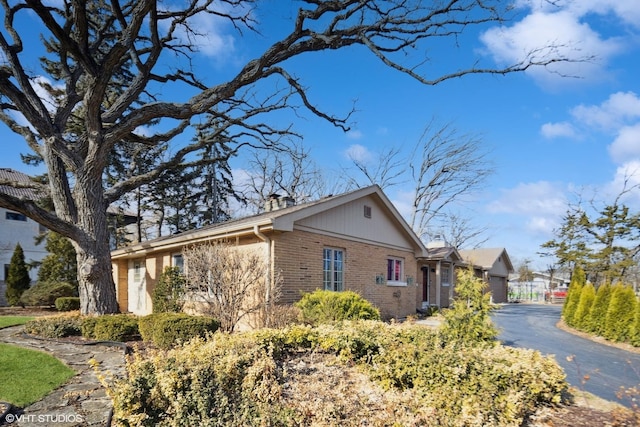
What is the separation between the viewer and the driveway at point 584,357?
19.8 feet

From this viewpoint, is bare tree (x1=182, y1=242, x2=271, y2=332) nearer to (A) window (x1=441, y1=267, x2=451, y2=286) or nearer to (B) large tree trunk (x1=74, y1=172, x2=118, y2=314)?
(B) large tree trunk (x1=74, y1=172, x2=118, y2=314)

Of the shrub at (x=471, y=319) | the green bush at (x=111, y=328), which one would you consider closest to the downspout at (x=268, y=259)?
the green bush at (x=111, y=328)

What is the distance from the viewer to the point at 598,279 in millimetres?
28484

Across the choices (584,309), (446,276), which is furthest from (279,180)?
(584,309)

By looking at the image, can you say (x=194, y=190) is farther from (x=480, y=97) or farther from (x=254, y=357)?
(x=254, y=357)

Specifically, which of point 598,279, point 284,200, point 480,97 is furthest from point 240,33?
point 598,279

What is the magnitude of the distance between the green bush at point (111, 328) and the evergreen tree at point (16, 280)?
14492 mm

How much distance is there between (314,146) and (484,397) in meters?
25.1

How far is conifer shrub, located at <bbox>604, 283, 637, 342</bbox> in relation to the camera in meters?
10.8

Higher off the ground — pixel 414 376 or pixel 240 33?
pixel 240 33

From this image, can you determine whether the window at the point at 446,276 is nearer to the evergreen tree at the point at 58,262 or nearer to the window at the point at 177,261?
the window at the point at 177,261

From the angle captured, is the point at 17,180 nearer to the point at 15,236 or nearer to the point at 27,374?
the point at 15,236

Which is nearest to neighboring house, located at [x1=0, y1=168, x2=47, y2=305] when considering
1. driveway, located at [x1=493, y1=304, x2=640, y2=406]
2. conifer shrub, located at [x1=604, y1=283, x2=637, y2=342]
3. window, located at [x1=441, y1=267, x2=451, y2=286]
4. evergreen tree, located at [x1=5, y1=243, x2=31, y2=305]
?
evergreen tree, located at [x1=5, y1=243, x2=31, y2=305]

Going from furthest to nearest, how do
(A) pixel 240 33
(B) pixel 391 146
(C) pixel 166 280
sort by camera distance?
1. (B) pixel 391 146
2. (A) pixel 240 33
3. (C) pixel 166 280
